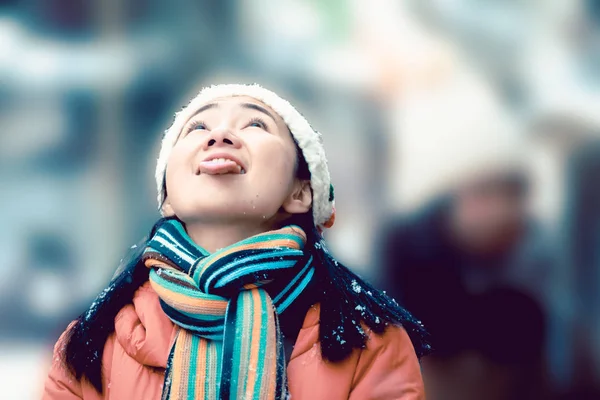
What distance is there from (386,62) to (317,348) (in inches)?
40.4

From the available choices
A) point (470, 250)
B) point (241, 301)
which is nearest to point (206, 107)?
point (241, 301)

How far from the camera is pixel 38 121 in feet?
6.27

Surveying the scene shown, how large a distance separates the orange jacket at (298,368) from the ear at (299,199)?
0.22m

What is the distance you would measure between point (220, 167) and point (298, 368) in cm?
41

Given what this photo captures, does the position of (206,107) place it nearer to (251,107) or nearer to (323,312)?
(251,107)

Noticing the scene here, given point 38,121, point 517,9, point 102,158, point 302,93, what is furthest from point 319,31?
point 38,121

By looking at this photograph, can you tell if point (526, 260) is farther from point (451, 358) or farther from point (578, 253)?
point (451, 358)

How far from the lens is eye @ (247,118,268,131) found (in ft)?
4.38

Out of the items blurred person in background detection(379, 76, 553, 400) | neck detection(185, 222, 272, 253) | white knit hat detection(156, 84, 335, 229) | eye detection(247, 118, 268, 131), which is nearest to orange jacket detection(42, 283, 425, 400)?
neck detection(185, 222, 272, 253)

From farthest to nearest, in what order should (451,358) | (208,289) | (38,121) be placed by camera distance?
(38,121) < (451,358) < (208,289)

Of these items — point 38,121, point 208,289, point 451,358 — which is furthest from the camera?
point 38,121

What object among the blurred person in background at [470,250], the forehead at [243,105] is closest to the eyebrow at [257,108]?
the forehead at [243,105]

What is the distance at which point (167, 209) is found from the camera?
140 cm

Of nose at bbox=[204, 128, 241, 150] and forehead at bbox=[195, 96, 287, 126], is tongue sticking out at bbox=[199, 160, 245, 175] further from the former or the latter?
forehead at bbox=[195, 96, 287, 126]
